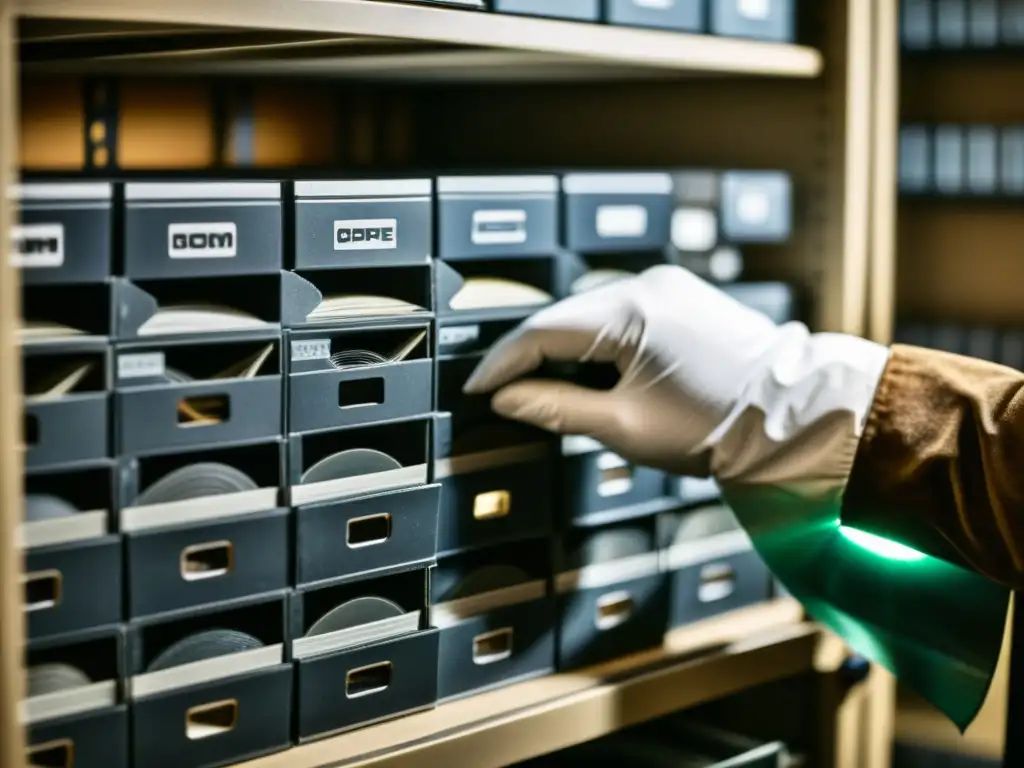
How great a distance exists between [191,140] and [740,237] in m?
0.61

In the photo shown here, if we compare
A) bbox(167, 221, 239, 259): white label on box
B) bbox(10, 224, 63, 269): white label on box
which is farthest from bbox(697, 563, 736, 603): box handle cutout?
bbox(10, 224, 63, 269): white label on box

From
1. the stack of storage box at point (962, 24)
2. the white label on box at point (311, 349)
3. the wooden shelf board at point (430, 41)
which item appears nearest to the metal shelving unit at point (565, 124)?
the wooden shelf board at point (430, 41)

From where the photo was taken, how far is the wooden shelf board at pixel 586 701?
38.2 inches

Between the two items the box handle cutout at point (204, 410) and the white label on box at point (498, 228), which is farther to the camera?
the white label on box at point (498, 228)

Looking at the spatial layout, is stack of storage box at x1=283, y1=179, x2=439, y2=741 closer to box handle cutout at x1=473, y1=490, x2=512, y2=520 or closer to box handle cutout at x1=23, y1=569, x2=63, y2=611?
box handle cutout at x1=473, y1=490, x2=512, y2=520

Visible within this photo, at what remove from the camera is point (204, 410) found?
35.4 inches

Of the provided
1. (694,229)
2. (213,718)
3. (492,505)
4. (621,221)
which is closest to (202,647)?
(213,718)

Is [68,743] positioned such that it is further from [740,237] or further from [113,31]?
[740,237]

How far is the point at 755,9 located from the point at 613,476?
47 centimetres

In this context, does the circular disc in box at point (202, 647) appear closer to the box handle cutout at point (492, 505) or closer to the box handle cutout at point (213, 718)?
the box handle cutout at point (213, 718)

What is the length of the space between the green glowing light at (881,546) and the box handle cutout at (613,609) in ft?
0.68

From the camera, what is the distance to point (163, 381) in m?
0.86

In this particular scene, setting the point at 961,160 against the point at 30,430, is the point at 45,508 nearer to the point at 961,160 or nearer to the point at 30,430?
the point at 30,430

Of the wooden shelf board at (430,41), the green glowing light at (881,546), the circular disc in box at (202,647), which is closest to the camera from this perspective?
the wooden shelf board at (430,41)
